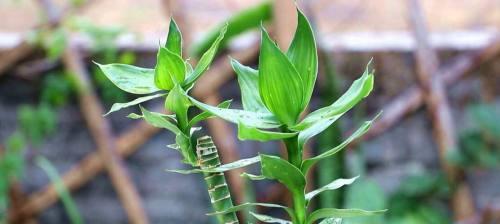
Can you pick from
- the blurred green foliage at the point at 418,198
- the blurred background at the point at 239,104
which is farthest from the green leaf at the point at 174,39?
the blurred green foliage at the point at 418,198

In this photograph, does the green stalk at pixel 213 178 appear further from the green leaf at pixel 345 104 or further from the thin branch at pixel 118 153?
the thin branch at pixel 118 153

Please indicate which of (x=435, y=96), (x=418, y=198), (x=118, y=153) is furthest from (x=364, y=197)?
(x=118, y=153)

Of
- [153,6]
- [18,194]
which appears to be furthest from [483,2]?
[18,194]

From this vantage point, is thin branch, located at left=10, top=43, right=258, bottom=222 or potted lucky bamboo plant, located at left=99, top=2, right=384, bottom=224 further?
thin branch, located at left=10, top=43, right=258, bottom=222

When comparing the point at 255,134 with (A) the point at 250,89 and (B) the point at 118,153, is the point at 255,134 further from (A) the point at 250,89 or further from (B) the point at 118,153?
(B) the point at 118,153

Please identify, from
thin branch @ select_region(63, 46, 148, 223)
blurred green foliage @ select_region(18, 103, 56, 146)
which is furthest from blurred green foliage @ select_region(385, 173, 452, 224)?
blurred green foliage @ select_region(18, 103, 56, 146)

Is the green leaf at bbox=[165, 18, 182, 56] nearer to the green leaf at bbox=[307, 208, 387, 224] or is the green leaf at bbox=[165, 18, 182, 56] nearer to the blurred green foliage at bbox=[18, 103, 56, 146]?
the green leaf at bbox=[307, 208, 387, 224]
